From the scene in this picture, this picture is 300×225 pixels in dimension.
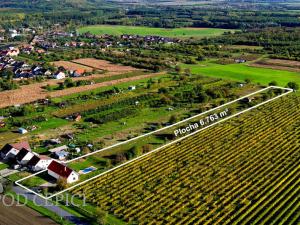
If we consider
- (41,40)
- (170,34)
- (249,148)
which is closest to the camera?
(249,148)

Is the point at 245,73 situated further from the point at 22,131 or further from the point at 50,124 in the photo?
the point at 22,131

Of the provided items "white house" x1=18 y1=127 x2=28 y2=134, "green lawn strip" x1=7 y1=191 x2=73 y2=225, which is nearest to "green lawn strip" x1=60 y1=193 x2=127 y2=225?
"green lawn strip" x1=7 y1=191 x2=73 y2=225

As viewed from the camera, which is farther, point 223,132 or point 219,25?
point 219,25

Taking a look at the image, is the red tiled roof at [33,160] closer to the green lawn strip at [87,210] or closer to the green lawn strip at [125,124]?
the green lawn strip at [87,210]

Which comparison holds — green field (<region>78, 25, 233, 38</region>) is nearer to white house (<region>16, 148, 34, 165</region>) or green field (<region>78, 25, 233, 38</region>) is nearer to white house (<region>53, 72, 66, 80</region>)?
white house (<region>53, 72, 66, 80</region>)

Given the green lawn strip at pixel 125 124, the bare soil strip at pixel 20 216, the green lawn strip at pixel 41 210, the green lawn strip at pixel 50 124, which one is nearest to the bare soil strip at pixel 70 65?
the green lawn strip at pixel 125 124

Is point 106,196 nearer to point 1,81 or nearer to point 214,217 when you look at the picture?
point 214,217

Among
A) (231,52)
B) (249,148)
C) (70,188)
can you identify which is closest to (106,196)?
(70,188)
